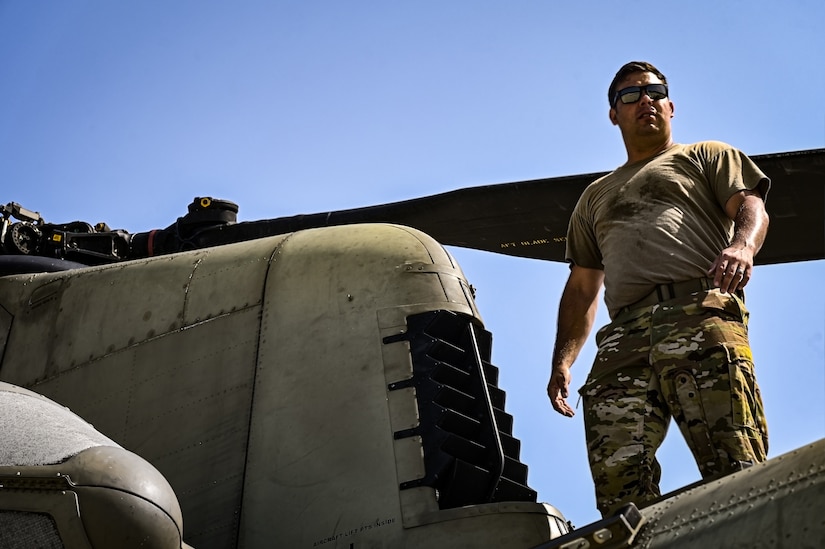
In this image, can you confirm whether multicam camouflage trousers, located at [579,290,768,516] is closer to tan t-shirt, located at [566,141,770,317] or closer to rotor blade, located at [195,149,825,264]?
tan t-shirt, located at [566,141,770,317]

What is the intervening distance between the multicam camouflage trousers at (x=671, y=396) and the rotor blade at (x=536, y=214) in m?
1.08

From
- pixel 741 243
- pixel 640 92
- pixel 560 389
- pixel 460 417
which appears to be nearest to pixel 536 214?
pixel 640 92

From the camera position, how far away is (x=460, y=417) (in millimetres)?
3832

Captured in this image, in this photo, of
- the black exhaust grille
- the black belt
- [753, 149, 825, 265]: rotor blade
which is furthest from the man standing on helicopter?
[753, 149, 825, 265]: rotor blade

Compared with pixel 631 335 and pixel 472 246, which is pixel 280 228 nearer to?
pixel 472 246

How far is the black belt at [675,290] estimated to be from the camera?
3465 mm

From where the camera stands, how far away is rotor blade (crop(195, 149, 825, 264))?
4.23 meters

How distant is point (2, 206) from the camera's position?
5.74 metres

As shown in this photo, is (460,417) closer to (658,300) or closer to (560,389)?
(560,389)

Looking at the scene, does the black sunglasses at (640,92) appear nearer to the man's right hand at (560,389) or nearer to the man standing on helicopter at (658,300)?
the man standing on helicopter at (658,300)

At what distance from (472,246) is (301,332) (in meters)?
1.17

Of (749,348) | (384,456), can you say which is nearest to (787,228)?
(749,348)

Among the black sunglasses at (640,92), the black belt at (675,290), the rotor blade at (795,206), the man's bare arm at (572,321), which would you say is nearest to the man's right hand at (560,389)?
the man's bare arm at (572,321)

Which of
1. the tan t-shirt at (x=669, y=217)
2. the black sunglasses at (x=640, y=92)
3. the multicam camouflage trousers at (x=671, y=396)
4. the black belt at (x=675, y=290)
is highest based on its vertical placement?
the black sunglasses at (x=640, y=92)
